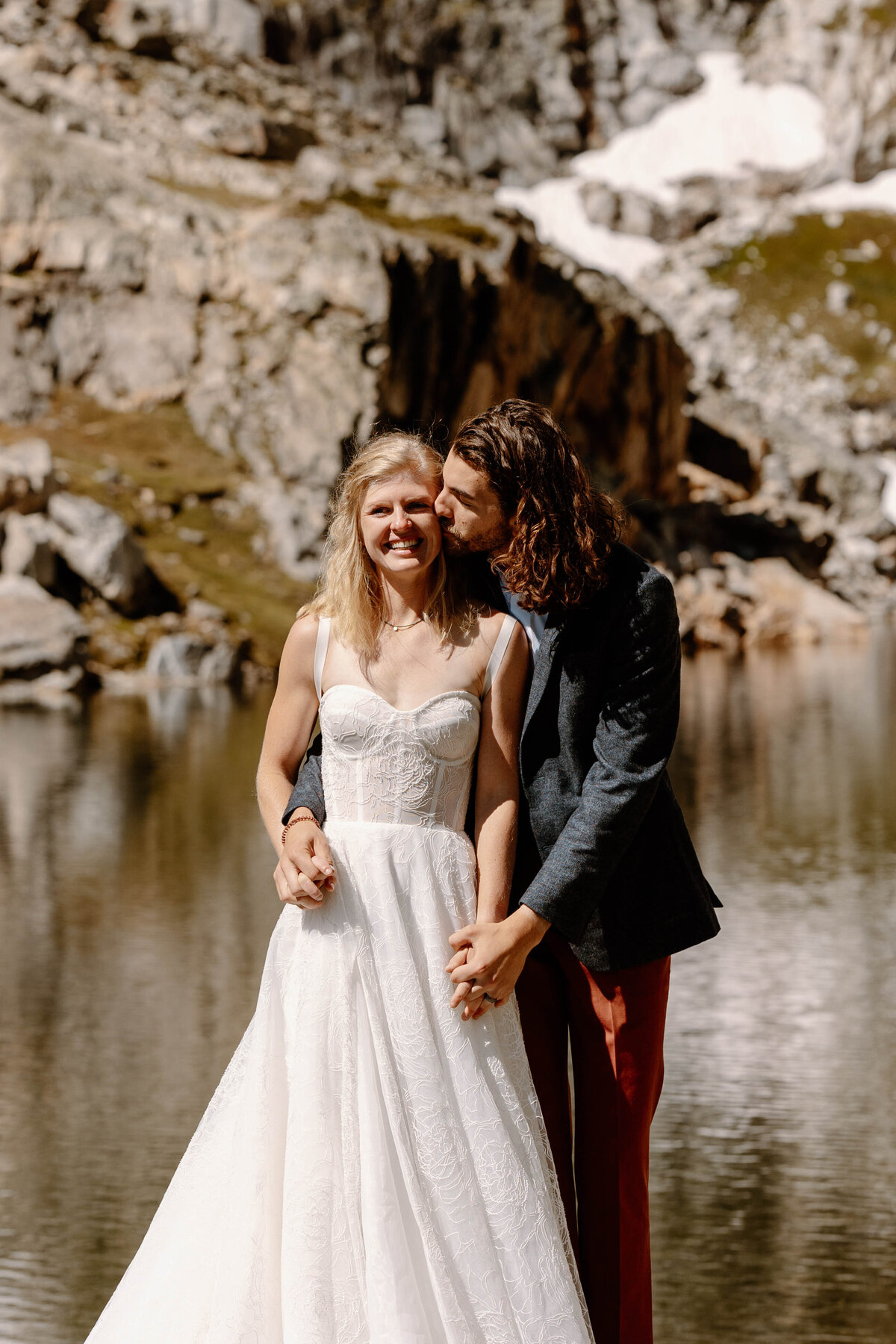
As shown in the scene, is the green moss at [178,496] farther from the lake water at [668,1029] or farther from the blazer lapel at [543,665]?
the blazer lapel at [543,665]

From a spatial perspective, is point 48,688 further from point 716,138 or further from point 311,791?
point 716,138

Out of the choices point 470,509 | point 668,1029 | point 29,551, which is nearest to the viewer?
point 470,509

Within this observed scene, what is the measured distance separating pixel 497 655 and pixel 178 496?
34.4m

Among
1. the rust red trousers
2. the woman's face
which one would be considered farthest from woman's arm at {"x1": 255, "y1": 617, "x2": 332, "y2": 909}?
the rust red trousers

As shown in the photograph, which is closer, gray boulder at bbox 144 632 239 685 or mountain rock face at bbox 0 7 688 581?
gray boulder at bbox 144 632 239 685

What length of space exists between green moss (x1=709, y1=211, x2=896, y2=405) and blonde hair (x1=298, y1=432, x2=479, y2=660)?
12166 cm

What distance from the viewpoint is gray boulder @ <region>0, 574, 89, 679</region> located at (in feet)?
81.7

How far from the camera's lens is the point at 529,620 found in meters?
3.38

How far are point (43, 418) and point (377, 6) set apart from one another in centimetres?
10409

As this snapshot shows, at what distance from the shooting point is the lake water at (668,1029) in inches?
193

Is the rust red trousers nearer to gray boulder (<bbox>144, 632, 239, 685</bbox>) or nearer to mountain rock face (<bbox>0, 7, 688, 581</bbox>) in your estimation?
gray boulder (<bbox>144, 632, 239, 685</bbox>)

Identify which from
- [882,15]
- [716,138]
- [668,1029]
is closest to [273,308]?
[668,1029]

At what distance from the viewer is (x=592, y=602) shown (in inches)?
127

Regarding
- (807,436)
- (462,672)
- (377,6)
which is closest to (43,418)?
(462,672)
